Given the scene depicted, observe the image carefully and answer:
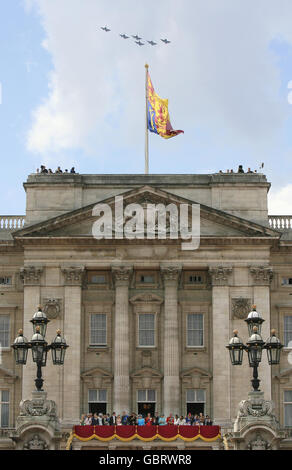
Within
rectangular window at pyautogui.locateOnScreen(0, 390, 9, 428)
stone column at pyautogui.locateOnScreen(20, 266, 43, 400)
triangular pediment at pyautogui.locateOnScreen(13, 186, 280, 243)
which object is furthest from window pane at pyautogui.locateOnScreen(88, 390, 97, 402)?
triangular pediment at pyautogui.locateOnScreen(13, 186, 280, 243)

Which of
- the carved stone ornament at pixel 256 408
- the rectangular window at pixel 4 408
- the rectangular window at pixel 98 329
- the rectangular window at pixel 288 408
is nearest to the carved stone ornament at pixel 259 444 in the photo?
the carved stone ornament at pixel 256 408

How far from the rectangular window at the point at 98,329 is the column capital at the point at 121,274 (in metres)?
2.32

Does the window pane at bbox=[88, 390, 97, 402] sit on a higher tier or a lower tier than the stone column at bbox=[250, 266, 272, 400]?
lower

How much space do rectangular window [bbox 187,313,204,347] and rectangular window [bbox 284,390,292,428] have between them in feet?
19.2

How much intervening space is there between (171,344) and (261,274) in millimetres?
6630

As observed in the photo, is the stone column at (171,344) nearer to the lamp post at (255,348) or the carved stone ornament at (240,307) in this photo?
the carved stone ornament at (240,307)

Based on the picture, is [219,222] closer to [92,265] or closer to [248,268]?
[248,268]

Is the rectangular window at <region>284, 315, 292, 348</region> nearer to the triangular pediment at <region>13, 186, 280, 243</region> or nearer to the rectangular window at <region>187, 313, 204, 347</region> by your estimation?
the rectangular window at <region>187, 313, 204, 347</region>

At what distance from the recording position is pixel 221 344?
58.2 m

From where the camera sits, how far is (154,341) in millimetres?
59688

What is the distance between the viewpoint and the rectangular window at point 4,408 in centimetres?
5988

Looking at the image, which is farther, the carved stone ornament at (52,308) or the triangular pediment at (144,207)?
the triangular pediment at (144,207)

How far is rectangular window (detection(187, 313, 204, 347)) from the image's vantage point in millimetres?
59719
